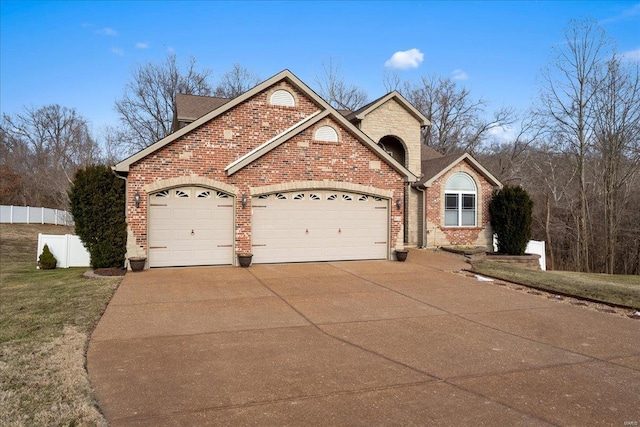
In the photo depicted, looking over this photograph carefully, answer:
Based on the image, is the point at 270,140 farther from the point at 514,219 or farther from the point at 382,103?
the point at 514,219

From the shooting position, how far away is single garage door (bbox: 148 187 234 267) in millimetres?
13820

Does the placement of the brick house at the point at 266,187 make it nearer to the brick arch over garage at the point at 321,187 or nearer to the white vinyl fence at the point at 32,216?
the brick arch over garage at the point at 321,187

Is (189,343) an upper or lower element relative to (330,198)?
lower

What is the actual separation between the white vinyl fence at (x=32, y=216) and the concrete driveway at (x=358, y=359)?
34346mm

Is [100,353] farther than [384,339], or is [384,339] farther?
[384,339]

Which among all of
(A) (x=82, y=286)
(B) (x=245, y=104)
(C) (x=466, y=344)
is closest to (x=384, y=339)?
(C) (x=466, y=344)

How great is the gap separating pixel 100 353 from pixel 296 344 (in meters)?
2.69

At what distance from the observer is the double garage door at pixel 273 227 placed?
13.9 metres

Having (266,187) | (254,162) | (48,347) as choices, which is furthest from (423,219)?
(48,347)

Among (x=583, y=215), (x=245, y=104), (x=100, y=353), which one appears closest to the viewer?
(x=100, y=353)

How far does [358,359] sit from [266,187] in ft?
30.6

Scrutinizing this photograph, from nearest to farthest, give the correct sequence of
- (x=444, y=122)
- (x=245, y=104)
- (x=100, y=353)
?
(x=100, y=353) → (x=245, y=104) → (x=444, y=122)

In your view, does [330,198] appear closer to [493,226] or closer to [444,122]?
[493,226]

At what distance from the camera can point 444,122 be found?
39250 millimetres
